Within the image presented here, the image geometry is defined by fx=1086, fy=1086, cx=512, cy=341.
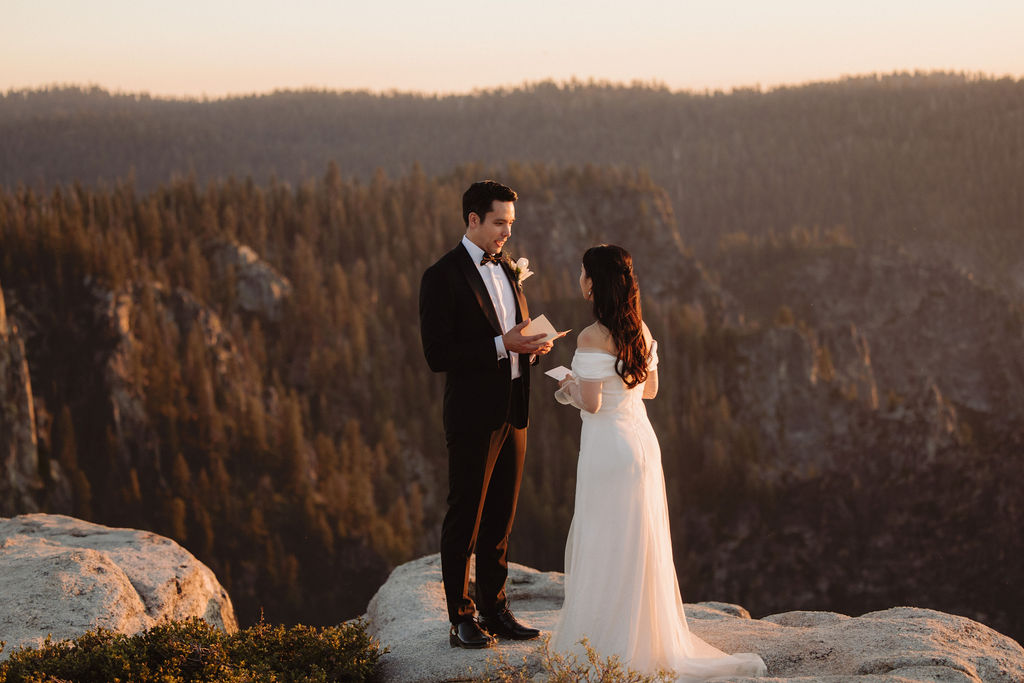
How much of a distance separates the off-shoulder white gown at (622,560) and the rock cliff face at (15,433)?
2559 inches

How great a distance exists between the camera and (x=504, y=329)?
29.2 ft

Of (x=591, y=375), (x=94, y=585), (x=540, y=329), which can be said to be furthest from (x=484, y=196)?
(x=94, y=585)

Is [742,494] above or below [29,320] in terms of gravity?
below

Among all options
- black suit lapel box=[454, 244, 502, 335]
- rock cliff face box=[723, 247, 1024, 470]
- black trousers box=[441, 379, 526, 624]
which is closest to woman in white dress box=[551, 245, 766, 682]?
black trousers box=[441, 379, 526, 624]

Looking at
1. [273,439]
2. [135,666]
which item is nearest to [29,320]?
[273,439]

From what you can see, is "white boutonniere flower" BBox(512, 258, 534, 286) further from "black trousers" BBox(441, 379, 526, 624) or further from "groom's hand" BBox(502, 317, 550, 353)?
"black trousers" BBox(441, 379, 526, 624)

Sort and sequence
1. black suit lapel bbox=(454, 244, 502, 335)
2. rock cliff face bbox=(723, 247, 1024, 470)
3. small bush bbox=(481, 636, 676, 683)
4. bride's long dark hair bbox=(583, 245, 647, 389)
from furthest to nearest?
rock cliff face bbox=(723, 247, 1024, 470) → black suit lapel bbox=(454, 244, 502, 335) → bride's long dark hair bbox=(583, 245, 647, 389) → small bush bbox=(481, 636, 676, 683)

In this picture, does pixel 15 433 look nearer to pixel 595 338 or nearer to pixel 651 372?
pixel 651 372

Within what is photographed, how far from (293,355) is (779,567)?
175 feet

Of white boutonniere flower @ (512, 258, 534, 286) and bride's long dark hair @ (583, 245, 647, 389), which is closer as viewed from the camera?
bride's long dark hair @ (583, 245, 647, 389)

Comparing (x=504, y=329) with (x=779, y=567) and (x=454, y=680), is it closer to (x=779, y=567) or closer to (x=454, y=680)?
(x=454, y=680)

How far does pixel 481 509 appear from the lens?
29.2 ft

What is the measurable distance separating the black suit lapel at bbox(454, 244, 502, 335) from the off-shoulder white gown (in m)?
0.84

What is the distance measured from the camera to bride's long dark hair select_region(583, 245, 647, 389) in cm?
799
